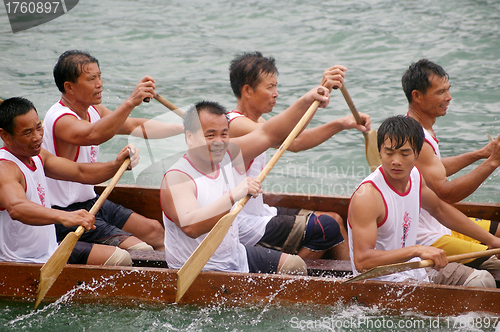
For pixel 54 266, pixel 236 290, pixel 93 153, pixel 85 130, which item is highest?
pixel 85 130

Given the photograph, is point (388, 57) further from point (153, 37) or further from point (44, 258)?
point (44, 258)

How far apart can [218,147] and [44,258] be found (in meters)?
1.29

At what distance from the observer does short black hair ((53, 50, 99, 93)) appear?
365 cm

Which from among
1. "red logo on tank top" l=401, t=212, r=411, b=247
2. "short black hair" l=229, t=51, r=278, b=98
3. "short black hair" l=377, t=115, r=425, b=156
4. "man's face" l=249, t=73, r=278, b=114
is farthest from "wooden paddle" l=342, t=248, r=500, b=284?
"short black hair" l=229, t=51, r=278, b=98

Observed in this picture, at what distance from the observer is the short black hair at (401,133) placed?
2846mm

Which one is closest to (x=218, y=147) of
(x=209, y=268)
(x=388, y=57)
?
(x=209, y=268)

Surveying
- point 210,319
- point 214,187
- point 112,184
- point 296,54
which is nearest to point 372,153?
point 214,187

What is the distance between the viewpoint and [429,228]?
11.1 ft

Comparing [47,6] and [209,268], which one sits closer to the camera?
[209,268]

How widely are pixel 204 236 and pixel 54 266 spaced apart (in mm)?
827

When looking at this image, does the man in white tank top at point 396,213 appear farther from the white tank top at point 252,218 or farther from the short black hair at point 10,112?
the short black hair at point 10,112

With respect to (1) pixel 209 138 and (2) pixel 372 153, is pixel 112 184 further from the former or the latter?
(2) pixel 372 153

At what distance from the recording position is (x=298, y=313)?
10.1ft

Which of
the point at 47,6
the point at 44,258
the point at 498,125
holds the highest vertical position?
the point at 47,6
